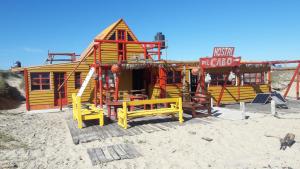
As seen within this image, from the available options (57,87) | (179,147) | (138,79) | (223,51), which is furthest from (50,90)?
(179,147)

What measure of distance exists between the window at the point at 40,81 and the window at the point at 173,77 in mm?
8078

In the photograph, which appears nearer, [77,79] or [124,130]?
[124,130]

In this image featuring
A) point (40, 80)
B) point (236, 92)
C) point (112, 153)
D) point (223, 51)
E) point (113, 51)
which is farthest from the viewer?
point (113, 51)

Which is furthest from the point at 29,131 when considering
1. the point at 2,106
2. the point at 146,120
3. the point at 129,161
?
the point at 2,106

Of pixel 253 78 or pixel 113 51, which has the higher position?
pixel 113 51

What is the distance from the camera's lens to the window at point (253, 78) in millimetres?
18375

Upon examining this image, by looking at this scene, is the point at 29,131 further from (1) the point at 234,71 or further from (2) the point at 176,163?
(1) the point at 234,71

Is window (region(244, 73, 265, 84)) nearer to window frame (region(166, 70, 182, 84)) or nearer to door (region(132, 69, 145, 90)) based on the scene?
window frame (region(166, 70, 182, 84))

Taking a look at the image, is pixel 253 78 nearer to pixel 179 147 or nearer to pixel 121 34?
pixel 121 34

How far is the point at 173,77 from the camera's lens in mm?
17641

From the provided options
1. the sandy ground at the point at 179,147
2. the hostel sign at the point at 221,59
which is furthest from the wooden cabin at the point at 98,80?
the sandy ground at the point at 179,147

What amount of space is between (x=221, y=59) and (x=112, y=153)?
9105 millimetres

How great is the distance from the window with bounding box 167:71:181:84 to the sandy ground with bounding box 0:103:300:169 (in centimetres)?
703

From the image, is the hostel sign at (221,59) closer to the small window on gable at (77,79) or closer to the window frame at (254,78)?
the window frame at (254,78)
